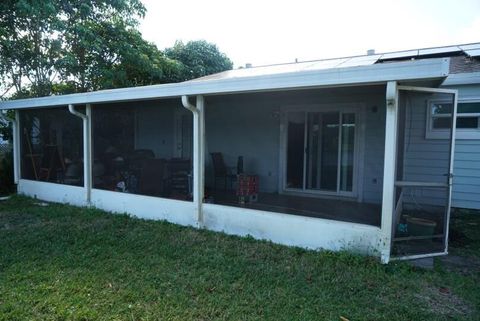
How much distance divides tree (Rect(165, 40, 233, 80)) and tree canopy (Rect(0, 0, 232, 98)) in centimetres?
281

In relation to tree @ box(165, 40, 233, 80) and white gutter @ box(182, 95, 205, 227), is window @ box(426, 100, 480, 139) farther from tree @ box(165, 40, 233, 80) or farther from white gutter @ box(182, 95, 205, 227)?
tree @ box(165, 40, 233, 80)

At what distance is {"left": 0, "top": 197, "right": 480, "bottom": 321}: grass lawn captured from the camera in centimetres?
273

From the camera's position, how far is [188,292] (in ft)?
9.98

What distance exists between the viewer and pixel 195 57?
1479cm

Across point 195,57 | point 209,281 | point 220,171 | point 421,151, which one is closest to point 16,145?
point 220,171

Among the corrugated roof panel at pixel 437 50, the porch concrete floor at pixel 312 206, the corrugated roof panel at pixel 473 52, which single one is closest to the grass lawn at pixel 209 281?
the porch concrete floor at pixel 312 206

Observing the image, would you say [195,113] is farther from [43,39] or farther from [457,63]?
[43,39]

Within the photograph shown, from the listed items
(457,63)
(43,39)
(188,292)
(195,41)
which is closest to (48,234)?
(188,292)

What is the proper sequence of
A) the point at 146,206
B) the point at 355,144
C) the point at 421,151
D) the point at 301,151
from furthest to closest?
the point at 301,151 < the point at 355,144 < the point at 421,151 < the point at 146,206

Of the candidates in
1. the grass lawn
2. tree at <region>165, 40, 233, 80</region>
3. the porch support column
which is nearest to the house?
the porch support column

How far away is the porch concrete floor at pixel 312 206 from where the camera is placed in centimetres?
511

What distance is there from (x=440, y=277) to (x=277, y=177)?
Answer: 4555 millimetres

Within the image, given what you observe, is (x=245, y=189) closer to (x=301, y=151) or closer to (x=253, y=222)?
(x=301, y=151)

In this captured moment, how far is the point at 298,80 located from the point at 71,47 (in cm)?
863
